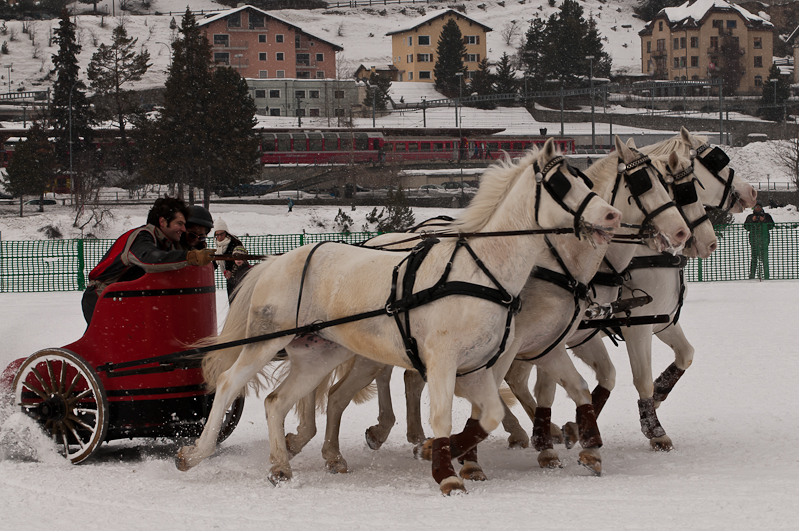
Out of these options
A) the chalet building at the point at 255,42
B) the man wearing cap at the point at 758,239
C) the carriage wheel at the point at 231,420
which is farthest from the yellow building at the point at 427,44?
the carriage wheel at the point at 231,420

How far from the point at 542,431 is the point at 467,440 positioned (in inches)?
38.6

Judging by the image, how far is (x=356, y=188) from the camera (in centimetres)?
4862

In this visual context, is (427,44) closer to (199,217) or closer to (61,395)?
(199,217)

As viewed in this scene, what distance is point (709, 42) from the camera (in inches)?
3757

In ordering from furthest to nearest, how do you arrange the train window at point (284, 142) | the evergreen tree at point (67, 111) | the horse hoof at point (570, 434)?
the train window at point (284, 142), the evergreen tree at point (67, 111), the horse hoof at point (570, 434)

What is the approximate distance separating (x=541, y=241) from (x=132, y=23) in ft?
377

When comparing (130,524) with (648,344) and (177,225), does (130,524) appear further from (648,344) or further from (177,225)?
(648,344)

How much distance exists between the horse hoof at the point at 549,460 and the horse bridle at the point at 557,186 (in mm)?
1709

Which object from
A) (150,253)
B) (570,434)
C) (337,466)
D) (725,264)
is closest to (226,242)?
(150,253)

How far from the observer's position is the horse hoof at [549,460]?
6.03 m

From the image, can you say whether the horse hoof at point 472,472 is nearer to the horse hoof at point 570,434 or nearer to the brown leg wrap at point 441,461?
the brown leg wrap at point 441,461

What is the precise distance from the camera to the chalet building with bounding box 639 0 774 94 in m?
95.1

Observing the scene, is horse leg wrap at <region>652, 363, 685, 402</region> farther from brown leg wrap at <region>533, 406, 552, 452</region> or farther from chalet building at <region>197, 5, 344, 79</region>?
chalet building at <region>197, 5, 344, 79</region>

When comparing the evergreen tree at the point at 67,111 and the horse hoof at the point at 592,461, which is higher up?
the evergreen tree at the point at 67,111
